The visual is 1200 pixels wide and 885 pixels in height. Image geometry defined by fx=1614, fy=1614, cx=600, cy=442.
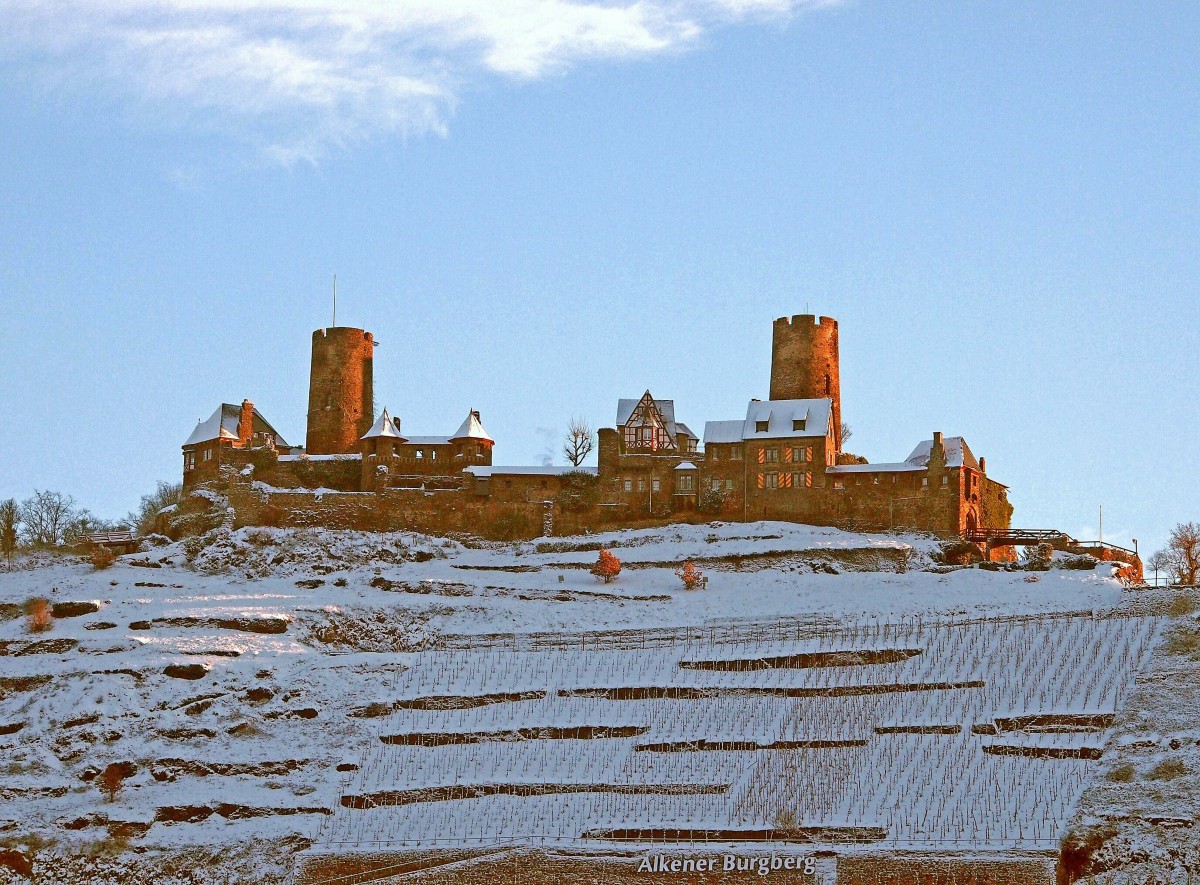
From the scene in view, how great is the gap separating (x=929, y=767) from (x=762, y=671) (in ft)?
33.9

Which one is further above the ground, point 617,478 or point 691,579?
point 617,478

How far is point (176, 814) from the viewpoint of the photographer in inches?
2046

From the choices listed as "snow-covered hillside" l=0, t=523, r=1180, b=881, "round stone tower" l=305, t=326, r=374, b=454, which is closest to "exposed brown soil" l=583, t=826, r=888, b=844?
"snow-covered hillside" l=0, t=523, r=1180, b=881

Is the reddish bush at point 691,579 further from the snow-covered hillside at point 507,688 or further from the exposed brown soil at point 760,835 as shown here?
the exposed brown soil at point 760,835

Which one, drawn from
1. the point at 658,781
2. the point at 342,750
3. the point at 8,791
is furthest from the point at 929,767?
→ the point at 8,791

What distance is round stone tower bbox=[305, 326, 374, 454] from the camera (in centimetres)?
8881

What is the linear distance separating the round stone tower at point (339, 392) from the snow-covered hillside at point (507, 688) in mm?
11758

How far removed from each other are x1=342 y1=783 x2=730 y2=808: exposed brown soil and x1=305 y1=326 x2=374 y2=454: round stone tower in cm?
3801

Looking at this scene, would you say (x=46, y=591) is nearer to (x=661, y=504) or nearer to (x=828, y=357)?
(x=661, y=504)

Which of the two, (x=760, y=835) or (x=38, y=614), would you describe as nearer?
(x=760, y=835)

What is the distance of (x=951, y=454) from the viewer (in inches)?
3191

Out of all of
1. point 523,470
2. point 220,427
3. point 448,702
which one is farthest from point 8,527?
point 448,702

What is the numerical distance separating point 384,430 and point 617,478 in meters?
12.6

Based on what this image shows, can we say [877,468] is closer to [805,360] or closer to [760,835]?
[805,360]
